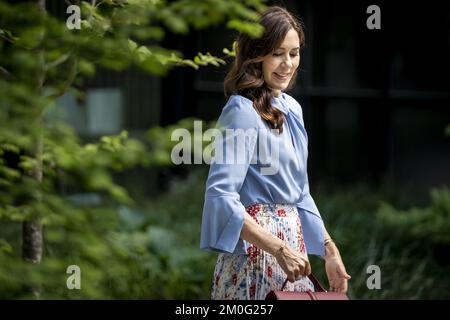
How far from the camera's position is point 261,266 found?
2.43m

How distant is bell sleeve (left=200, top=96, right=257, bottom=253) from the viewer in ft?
7.41

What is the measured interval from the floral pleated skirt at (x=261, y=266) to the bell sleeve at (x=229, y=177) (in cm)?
15

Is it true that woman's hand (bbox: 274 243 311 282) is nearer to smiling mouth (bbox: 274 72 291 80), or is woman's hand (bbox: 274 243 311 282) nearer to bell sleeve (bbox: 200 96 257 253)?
bell sleeve (bbox: 200 96 257 253)

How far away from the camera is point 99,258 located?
197 centimetres

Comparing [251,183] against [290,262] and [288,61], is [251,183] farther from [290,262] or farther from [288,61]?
[288,61]

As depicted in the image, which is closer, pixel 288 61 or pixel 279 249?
pixel 279 249

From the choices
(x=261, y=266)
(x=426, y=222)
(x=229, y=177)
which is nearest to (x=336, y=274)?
(x=261, y=266)

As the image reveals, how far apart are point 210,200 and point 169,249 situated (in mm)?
3208

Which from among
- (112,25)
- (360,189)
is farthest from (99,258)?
(360,189)

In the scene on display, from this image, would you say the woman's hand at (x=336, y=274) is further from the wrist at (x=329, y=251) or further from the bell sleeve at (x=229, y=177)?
the bell sleeve at (x=229, y=177)

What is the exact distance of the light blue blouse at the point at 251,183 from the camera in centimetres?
226

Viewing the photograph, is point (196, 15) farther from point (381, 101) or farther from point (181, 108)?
point (381, 101)

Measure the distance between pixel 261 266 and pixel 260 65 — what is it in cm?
63

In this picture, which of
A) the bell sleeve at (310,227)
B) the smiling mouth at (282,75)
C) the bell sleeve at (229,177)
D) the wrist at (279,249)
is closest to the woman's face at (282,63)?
the smiling mouth at (282,75)
